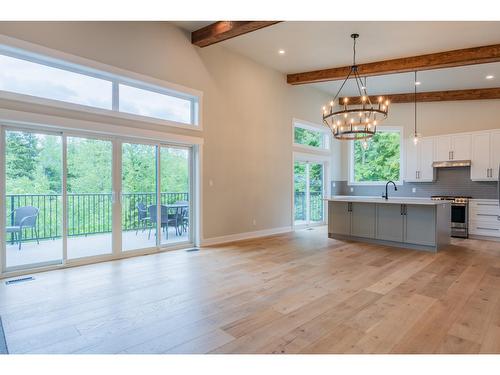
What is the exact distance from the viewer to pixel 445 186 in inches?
307

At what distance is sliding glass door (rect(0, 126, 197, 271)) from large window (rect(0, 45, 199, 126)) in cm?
52

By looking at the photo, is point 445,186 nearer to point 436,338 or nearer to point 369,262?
point 369,262

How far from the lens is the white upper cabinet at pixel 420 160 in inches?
308

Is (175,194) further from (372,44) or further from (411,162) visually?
(411,162)

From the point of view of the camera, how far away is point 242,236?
6695 mm

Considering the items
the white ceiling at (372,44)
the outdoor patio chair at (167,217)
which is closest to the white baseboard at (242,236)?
the outdoor patio chair at (167,217)

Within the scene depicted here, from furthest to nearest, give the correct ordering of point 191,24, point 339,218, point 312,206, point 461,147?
point 312,206, point 461,147, point 339,218, point 191,24

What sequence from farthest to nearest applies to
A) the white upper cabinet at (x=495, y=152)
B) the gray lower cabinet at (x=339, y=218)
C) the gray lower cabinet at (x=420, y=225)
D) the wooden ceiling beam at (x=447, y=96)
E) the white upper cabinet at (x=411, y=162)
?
the white upper cabinet at (x=411, y=162)
the wooden ceiling beam at (x=447, y=96)
the white upper cabinet at (x=495, y=152)
the gray lower cabinet at (x=339, y=218)
the gray lower cabinet at (x=420, y=225)

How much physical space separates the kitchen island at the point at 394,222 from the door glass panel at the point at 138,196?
3851 mm

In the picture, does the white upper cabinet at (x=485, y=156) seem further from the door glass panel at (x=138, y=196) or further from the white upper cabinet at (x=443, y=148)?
the door glass panel at (x=138, y=196)

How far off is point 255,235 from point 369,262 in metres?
2.85

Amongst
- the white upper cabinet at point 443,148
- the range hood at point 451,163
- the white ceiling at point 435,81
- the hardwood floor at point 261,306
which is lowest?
the hardwood floor at point 261,306

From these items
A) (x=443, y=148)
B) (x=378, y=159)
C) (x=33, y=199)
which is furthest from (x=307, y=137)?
(x=33, y=199)

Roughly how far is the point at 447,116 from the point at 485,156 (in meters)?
1.48
